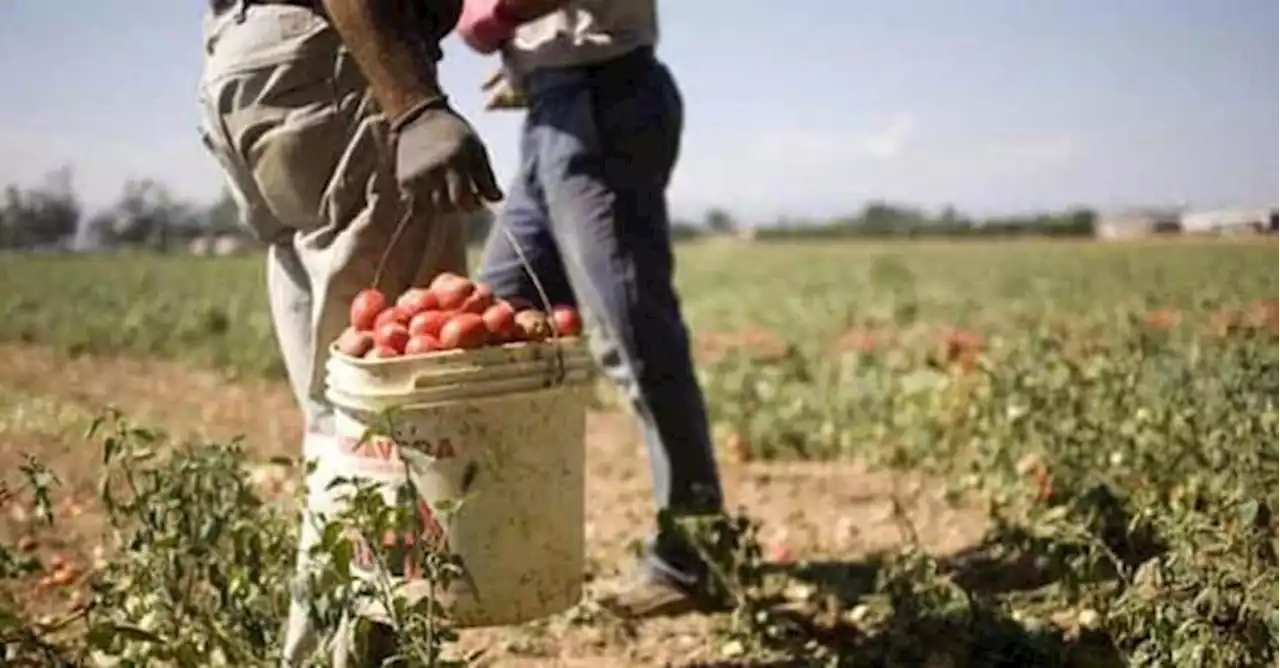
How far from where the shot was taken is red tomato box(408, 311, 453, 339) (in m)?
2.39

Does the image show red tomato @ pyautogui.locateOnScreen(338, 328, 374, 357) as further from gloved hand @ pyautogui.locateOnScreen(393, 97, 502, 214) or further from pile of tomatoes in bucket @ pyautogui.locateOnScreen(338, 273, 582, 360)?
gloved hand @ pyautogui.locateOnScreen(393, 97, 502, 214)

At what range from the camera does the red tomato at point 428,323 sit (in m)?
2.39

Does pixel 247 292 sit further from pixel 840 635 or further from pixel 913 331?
pixel 840 635

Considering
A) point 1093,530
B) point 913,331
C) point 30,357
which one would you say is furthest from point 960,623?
point 913,331

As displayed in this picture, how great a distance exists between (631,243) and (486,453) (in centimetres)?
110

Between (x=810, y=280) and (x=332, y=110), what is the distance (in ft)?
77.5

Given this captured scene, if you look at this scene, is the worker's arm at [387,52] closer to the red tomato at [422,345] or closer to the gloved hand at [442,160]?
the gloved hand at [442,160]

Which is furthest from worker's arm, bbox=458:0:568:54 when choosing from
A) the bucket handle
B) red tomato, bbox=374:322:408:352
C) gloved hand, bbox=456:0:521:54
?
red tomato, bbox=374:322:408:352

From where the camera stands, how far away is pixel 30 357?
34.8 feet

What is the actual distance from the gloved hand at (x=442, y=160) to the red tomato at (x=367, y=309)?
180mm

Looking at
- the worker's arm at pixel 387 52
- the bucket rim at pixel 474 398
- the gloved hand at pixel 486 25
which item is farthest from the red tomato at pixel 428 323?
the gloved hand at pixel 486 25

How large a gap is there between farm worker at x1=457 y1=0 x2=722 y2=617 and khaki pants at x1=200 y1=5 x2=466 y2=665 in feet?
2.23

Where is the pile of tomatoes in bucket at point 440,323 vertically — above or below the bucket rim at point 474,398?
above

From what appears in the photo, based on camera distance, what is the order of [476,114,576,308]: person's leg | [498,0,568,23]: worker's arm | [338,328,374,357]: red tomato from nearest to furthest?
[338,328,374,357]: red tomato, [498,0,568,23]: worker's arm, [476,114,576,308]: person's leg
